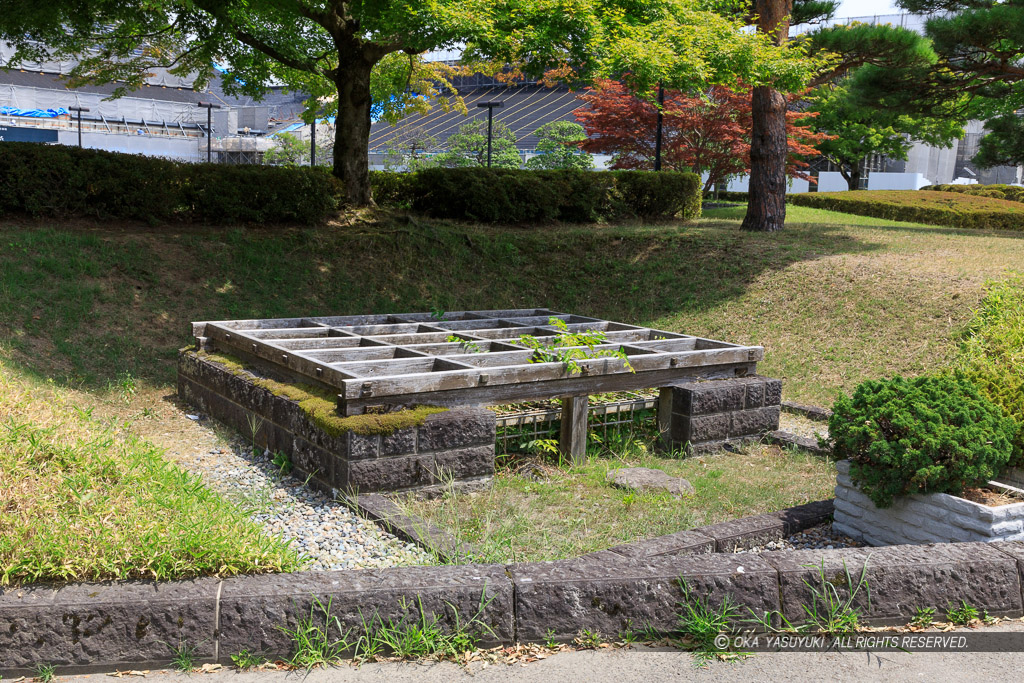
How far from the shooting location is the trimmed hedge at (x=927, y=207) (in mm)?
20375

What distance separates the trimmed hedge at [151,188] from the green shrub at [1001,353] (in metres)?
9.77

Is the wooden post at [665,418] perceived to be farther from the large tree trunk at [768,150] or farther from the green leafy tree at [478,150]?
the green leafy tree at [478,150]

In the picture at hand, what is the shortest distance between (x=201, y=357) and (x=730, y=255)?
345 inches

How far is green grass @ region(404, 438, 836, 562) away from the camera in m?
4.93

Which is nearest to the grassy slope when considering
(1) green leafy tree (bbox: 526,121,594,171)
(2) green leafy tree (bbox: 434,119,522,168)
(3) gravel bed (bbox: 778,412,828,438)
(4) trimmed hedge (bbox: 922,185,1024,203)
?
(3) gravel bed (bbox: 778,412,828,438)

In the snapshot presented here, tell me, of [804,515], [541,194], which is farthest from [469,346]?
[541,194]

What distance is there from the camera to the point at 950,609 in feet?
13.1

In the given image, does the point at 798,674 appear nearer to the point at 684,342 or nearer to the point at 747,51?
the point at 684,342

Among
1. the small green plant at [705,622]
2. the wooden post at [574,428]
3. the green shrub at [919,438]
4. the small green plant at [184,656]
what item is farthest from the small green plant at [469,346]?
the small green plant at [184,656]

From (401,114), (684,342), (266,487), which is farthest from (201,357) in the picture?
(401,114)

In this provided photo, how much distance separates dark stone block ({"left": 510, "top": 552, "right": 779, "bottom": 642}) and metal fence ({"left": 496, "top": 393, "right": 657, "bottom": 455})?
290 centimetres

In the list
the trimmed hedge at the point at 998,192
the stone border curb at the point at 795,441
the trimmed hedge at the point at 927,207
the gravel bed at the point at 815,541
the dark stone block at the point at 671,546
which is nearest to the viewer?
the dark stone block at the point at 671,546

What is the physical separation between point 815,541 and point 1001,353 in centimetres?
296

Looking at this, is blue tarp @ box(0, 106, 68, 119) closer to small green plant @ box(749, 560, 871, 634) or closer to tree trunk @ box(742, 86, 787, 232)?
tree trunk @ box(742, 86, 787, 232)
